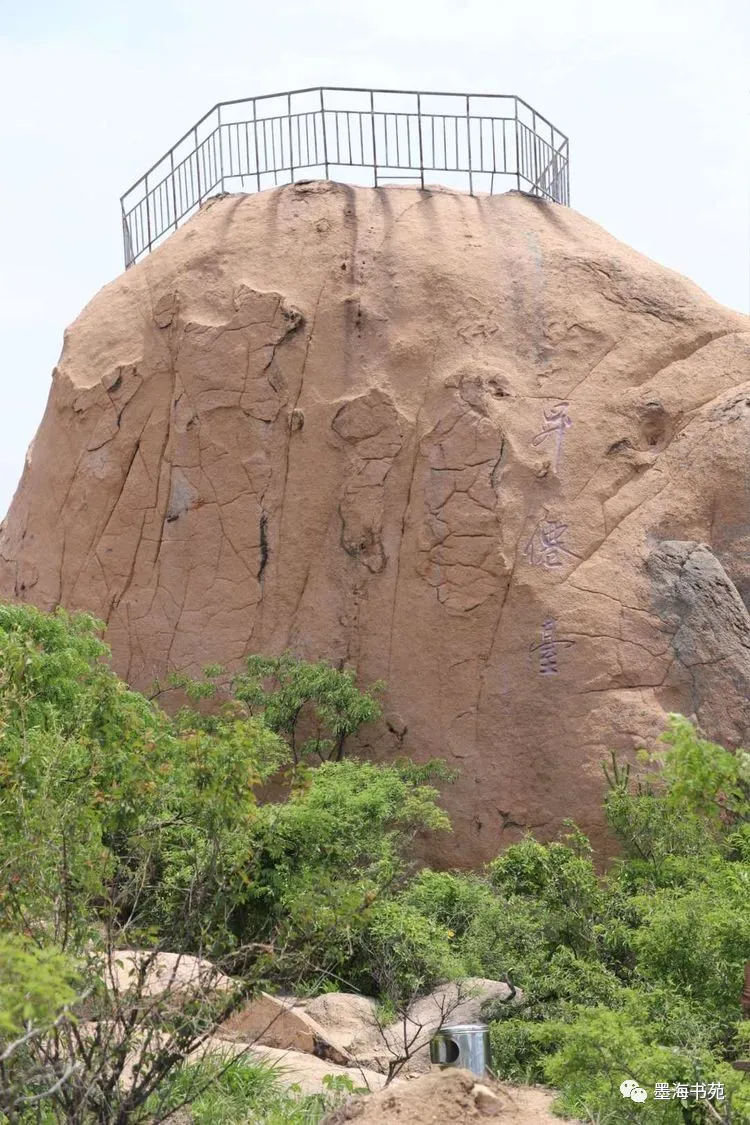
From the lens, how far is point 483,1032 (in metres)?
8.66

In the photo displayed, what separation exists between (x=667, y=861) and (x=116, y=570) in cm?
757

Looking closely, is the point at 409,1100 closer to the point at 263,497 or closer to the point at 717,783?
the point at 717,783

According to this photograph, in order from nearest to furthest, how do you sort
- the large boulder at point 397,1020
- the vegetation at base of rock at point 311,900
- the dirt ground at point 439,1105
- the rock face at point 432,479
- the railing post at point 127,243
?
the vegetation at base of rock at point 311,900 < the dirt ground at point 439,1105 < the large boulder at point 397,1020 < the rock face at point 432,479 < the railing post at point 127,243

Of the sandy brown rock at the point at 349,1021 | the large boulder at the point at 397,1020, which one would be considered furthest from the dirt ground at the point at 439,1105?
the sandy brown rock at the point at 349,1021

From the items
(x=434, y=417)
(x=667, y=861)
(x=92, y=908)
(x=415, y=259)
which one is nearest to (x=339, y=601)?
(x=434, y=417)

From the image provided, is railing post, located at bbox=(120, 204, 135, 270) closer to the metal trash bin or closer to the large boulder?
the large boulder

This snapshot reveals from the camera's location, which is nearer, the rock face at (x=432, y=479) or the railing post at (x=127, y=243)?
the rock face at (x=432, y=479)

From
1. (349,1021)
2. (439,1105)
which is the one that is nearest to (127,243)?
(349,1021)

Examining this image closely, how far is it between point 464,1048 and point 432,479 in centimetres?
770

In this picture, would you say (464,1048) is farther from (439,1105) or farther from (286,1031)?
(286,1031)

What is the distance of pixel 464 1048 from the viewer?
8.59m

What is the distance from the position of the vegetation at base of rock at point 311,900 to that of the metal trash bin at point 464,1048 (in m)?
0.40

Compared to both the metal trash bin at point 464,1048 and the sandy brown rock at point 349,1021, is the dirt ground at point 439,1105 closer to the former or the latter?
the metal trash bin at point 464,1048

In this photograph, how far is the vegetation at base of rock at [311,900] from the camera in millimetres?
6875
